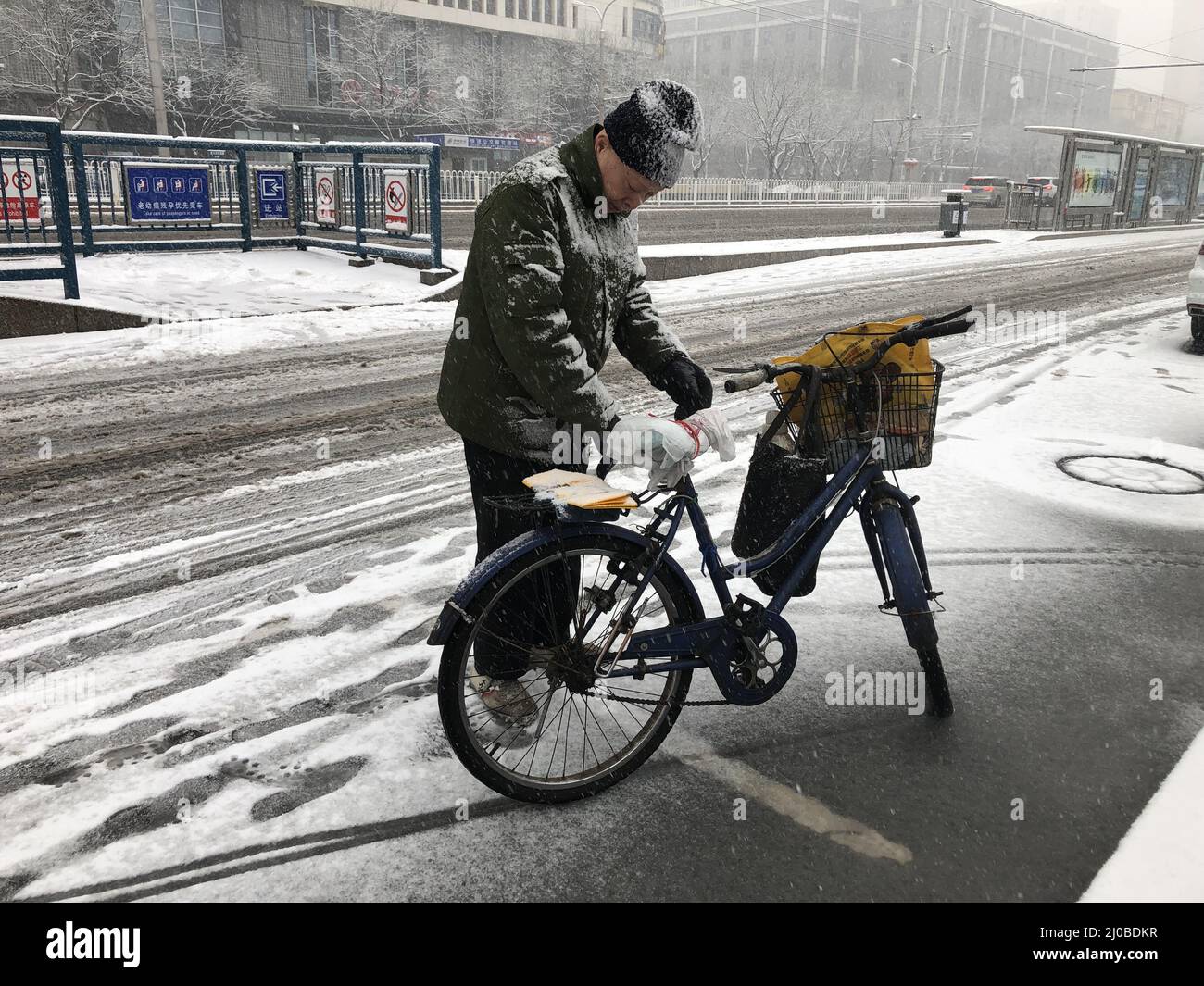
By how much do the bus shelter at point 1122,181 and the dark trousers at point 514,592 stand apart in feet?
90.8

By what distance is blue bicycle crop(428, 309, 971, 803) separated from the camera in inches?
104

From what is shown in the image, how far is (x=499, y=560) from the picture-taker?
8.44ft

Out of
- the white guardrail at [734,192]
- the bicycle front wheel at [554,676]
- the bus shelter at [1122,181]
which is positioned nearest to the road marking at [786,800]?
the bicycle front wheel at [554,676]

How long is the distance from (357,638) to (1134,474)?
509cm

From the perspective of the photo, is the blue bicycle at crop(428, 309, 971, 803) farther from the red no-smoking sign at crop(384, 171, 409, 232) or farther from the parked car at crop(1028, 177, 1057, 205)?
the parked car at crop(1028, 177, 1057, 205)

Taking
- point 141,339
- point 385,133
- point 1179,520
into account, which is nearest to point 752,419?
point 1179,520

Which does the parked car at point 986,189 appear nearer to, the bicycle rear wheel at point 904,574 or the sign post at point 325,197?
the sign post at point 325,197

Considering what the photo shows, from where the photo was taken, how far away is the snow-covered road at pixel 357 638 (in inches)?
102

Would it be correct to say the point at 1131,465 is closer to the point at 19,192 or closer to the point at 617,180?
the point at 617,180

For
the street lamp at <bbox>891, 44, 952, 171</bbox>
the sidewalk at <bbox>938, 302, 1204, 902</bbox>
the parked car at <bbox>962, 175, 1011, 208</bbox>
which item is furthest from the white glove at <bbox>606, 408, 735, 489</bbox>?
the street lamp at <bbox>891, 44, 952, 171</bbox>

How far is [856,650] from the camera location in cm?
379

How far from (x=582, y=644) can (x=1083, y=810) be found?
5.25 feet
